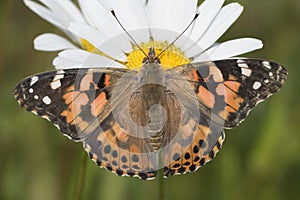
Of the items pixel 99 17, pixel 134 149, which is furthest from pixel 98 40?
pixel 134 149

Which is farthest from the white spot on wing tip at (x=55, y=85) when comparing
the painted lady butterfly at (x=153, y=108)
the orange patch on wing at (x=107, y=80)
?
the orange patch on wing at (x=107, y=80)

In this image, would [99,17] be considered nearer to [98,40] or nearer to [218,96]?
[98,40]

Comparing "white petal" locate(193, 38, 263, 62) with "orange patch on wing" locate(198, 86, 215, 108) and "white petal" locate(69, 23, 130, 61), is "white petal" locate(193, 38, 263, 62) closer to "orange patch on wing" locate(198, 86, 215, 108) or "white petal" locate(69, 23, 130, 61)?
"orange patch on wing" locate(198, 86, 215, 108)

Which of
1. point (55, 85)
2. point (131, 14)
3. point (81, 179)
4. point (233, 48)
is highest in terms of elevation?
point (131, 14)

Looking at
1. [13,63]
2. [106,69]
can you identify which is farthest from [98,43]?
[13,63]

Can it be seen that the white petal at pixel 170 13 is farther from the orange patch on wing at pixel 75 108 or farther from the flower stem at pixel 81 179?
the flower stem at pixel 81 179
